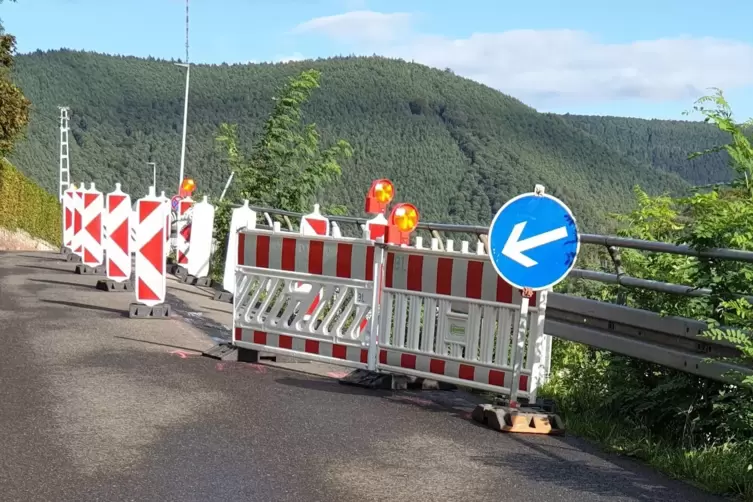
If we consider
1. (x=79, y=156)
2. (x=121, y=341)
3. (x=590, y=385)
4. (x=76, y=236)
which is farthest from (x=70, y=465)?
(x=79, y=156)

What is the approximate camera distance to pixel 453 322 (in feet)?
29.2

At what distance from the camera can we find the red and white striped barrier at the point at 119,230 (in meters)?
16.3

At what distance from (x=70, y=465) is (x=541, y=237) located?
12.0 feet

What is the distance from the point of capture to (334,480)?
569 cm

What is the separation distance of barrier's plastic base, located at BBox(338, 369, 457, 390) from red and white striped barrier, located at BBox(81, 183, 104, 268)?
493 inches

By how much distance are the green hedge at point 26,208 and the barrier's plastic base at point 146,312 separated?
28.2 meters

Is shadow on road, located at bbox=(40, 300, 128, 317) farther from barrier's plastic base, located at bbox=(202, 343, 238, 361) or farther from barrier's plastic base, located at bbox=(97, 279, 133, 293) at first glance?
barrier's plastic base, located at bbox=(202, 343, 238, 361)

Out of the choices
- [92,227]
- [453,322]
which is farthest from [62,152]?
[453,322]

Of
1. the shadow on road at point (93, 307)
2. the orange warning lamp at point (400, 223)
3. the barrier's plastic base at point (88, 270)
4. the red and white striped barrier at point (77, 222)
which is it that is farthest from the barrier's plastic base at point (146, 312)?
the red and white striped barrier at point (77, 222)

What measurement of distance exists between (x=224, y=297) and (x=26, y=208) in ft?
104

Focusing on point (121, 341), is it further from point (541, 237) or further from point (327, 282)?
point (541, 237)

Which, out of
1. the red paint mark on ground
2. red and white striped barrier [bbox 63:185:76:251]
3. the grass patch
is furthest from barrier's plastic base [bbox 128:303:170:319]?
red and white striped barrier [bbox 63:185:76:251]

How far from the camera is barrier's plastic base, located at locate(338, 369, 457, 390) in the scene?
9180 mm

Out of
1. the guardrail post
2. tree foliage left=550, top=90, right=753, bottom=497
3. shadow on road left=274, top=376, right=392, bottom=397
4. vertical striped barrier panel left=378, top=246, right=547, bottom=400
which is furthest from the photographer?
the guardrail post
